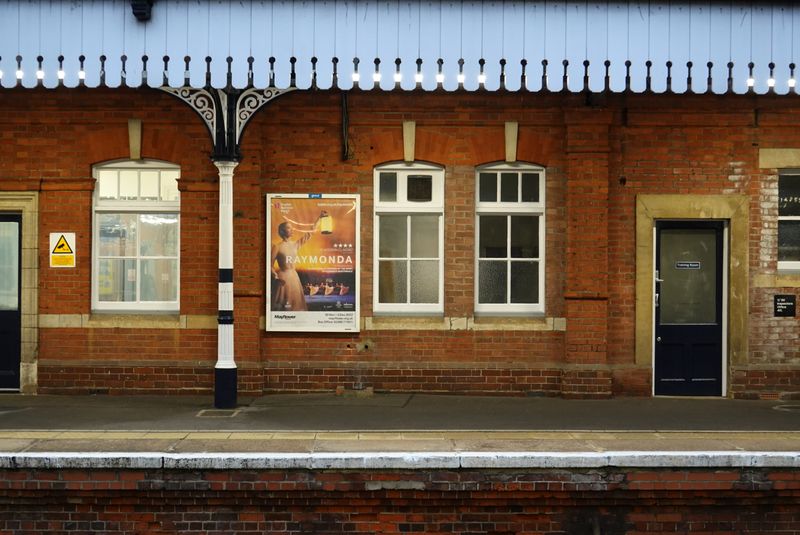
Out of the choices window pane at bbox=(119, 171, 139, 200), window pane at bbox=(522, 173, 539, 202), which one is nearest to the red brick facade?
window pane at bbox=(522, 173, 539, 202)

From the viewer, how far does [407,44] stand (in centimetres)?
1094

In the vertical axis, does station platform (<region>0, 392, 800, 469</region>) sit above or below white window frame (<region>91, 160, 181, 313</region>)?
below

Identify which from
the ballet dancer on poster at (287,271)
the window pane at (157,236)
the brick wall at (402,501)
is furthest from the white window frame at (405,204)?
the brick wall at (402,501)

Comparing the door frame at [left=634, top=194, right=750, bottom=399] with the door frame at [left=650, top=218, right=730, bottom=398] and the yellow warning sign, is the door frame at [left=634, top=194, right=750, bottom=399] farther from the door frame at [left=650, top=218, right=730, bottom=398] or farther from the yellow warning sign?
the yellow warning sign

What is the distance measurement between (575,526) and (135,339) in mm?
6557

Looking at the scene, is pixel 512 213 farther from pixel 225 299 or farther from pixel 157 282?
pixel 157 282

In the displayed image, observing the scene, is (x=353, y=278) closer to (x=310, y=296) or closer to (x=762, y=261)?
(x=310, y=296)

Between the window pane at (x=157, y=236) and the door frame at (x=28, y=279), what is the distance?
4.42ft

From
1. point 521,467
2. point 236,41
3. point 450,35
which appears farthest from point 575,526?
point 236,41

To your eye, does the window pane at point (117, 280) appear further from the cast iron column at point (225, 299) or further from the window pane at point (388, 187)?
the window pane at point (388, 187)

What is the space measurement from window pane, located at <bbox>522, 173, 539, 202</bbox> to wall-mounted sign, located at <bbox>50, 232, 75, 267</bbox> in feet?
19.6

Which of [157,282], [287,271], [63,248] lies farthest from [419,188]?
[63,248]

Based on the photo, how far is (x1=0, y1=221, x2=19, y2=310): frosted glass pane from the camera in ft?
41.0

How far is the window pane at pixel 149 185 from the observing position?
492 inches
